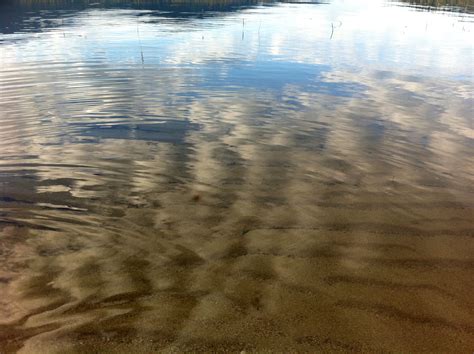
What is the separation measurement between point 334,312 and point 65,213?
4497 millimetres

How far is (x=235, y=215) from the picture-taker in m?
5.91

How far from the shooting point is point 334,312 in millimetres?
3986

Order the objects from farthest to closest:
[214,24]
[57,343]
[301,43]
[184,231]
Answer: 1. [214,24]
2. [301,43]
3. [184,231]
4. [57,343]

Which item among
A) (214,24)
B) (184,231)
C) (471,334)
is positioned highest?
(214,24)

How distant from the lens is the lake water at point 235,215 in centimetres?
380

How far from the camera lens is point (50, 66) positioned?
17.3 m

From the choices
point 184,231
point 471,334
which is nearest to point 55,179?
point 184,231

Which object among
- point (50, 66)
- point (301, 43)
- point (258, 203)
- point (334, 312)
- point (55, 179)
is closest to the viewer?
point (334, 312)

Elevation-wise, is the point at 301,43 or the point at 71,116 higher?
the point at 301,43

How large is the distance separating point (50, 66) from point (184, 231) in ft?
52.1

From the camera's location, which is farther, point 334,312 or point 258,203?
point 258,203

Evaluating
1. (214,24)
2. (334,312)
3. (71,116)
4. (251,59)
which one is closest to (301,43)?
(251,59)

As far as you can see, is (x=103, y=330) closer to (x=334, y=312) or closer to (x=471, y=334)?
(x=334, y=312)

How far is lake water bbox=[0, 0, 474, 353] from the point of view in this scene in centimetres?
380
